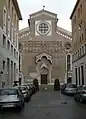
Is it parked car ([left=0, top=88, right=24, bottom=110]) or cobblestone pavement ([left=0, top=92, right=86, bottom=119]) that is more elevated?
parked car ([left=0, top=88, right=24, bottom=110])

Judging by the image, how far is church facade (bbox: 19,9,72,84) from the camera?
64.9 m

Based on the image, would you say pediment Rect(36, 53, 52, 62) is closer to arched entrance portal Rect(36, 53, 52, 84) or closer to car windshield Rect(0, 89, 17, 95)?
arched entrance portal Rect(36, 53, 52, 84)

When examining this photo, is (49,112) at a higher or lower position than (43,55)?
lower

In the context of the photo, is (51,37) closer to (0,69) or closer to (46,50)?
(46,50)

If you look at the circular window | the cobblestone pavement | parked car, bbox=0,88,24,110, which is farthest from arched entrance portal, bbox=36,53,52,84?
parked car, bbox=0,88,24,110

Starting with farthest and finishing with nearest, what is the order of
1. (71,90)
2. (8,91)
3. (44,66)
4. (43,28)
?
(43,28)
(44,66)
(71,90)
(8,91)

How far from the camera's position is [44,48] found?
217ft

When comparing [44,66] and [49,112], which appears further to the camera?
[44,66]

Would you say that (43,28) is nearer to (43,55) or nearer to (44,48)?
(44,48)

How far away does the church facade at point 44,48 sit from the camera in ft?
213

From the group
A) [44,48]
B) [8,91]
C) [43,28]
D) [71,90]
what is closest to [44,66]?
[44,48]

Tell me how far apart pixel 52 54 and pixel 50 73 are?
469cm

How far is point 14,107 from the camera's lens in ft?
58.5

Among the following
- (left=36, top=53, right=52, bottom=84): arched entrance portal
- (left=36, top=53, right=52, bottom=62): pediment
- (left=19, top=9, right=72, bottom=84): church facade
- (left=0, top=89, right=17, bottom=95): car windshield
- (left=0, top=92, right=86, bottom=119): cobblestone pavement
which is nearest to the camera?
(left=0, top=92, right=86, bottom=119): cobblestone pavement
